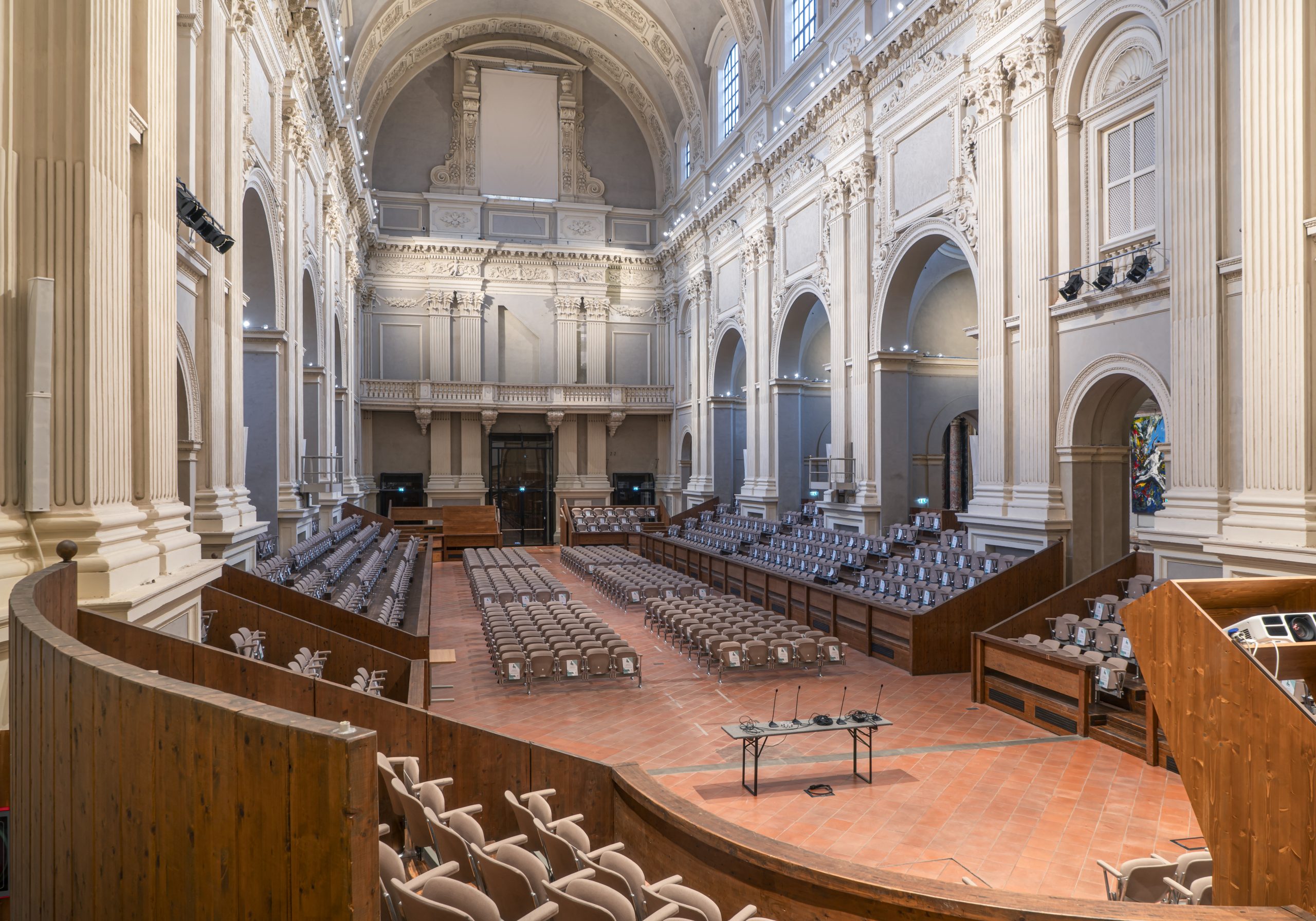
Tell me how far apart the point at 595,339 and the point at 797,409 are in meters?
10.7

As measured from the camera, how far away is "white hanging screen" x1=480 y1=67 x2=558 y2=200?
30312 millimetres

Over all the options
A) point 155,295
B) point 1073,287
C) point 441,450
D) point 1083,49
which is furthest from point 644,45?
point 155,295

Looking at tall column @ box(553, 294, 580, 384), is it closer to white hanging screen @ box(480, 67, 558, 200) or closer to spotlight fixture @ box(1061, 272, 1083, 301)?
white hanging screen @ box(480, 67, 558, 200)

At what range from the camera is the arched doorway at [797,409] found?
22172 mm

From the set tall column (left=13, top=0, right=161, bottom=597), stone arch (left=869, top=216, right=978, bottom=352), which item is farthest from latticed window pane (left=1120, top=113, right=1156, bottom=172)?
tall column (left=13, top=0, right=161, bottom=597)

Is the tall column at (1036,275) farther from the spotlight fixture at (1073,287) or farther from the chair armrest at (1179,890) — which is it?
the chair armrest at (1179,890)

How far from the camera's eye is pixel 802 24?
20688 mm

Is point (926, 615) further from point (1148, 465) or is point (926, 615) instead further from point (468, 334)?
point (468, 334)

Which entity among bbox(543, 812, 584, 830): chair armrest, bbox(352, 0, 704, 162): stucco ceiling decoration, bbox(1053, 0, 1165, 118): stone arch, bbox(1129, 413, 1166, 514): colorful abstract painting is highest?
bbox(352, 0, 704, 162): stucco ceiling decoration

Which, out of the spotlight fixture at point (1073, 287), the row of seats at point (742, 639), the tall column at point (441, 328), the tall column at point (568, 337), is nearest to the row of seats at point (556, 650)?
the row of seats at point (742, 639)

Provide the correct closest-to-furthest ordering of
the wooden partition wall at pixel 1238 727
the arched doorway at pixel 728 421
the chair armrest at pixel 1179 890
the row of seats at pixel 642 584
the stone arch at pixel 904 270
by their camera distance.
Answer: the wooden partition wall at pixel 1238 727 < the chair armrest at pixel 1179 890 < the row of seats at pixel 642 584 < the stone arch at pixel 904 270 < the arched doorway at pixel 728 421

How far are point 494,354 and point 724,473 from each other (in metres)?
9.36

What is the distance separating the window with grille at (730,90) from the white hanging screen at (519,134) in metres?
7.32

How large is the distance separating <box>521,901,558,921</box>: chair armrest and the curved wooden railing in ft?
3.61
